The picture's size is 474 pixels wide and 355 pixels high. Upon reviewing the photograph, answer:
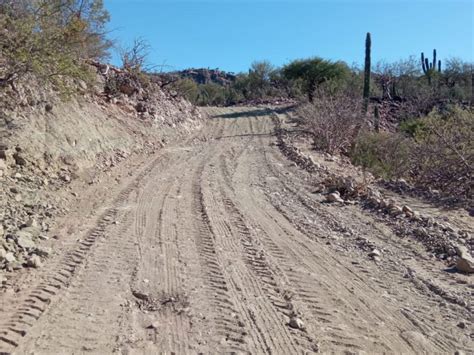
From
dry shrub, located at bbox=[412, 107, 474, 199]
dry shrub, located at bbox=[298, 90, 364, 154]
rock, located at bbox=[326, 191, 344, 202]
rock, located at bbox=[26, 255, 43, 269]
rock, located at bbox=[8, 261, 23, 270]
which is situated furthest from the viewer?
dry shrub, located at bbox=[298, 90, 364, 154]

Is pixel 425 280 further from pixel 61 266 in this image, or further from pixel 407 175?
pixel 407 175

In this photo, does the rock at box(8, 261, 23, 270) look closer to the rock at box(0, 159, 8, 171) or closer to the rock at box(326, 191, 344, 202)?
the rock at box(0, 159, 8, 171)

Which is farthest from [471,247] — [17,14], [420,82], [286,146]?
[420,82]

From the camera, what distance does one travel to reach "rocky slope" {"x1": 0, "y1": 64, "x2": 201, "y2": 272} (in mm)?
5609

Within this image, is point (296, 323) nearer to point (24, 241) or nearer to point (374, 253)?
point (374, 253)

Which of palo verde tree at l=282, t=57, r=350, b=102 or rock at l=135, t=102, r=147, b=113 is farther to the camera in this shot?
→ palo verde tree at l=282, t=57, r=350, b=102

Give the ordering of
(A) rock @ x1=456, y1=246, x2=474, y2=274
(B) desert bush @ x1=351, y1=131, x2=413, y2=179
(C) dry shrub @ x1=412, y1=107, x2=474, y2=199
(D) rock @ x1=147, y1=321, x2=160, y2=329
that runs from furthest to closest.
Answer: (B) desert bush @ x1=351, y1=131, x2=413, y2=179 < (C) dry shrub @ x1=412, y1=107, x2=474, y2=199 < (A) rock @ x1=456, y1=246, x2=474, y2=274 < (D) rock @ x1=147, y1=321, x2=160, y2=329

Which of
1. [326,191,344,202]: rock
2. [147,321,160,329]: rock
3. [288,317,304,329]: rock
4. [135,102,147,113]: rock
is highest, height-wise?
[135,102,147,113]: rock

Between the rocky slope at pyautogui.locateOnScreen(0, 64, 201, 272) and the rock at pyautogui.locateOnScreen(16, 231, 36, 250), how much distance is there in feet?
0.03

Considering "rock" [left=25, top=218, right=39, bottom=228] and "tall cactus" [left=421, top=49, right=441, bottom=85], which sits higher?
"tall cactus" [left=421, top=49, right=441, bottom=85]

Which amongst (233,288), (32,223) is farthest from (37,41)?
(233,288)

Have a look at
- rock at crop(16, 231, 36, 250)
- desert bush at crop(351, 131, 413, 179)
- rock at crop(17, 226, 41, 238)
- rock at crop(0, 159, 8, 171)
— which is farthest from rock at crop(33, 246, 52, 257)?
desert bush at crop(351, 131, 413, 179)

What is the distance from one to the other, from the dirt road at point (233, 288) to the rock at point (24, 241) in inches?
13.4

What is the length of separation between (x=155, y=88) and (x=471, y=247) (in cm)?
1409
